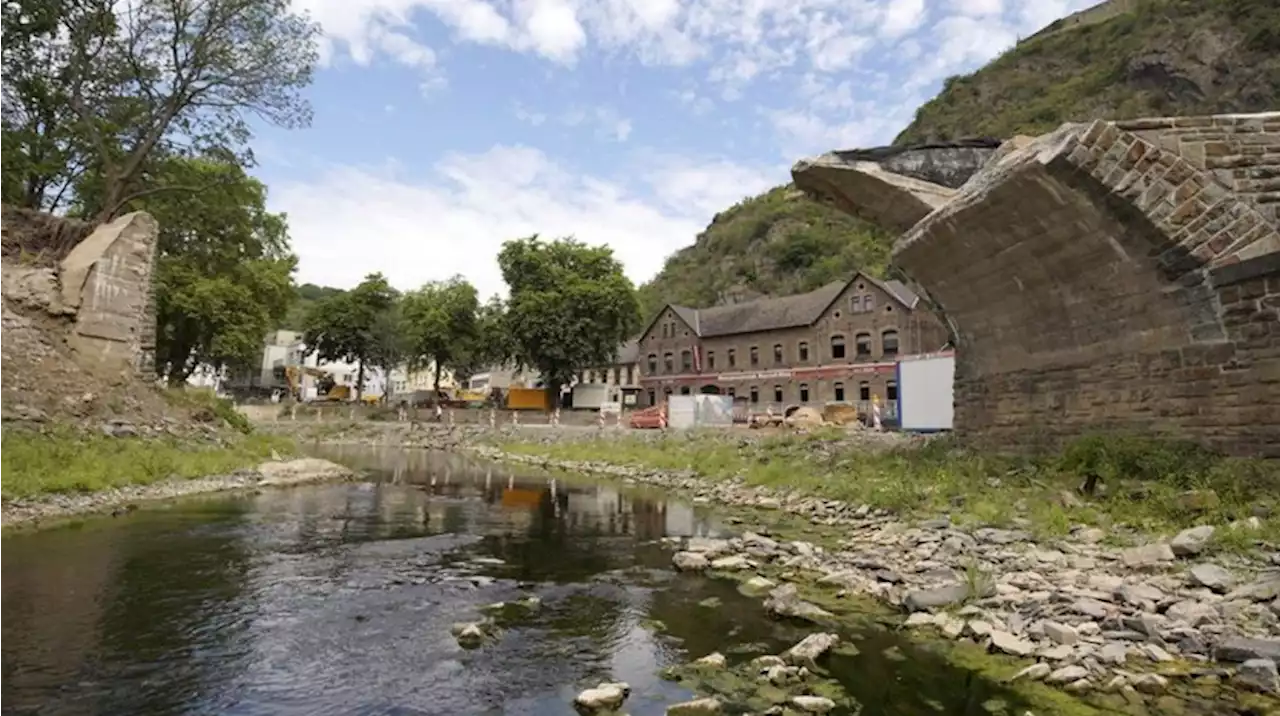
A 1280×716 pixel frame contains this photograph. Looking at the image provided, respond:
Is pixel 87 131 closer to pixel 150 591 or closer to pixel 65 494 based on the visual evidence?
pixel 65 494

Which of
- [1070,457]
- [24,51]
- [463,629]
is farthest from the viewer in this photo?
[24,51]

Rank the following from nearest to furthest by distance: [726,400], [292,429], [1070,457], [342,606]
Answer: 1. [342,606]
2. [1070,457]
3. [726,400]
4. [292,429]

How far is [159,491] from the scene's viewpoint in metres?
15.2

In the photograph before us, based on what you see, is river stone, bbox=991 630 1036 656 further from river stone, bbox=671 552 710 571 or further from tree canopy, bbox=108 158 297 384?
tree canopy, bbox=108 158 297 384

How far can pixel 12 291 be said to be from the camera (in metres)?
17.0

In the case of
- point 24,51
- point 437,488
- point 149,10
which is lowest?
point 437,488

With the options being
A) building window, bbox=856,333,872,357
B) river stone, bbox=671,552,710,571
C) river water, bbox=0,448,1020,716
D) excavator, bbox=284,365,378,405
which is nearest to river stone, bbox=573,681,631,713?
river water, bbox=0,448,1020,716

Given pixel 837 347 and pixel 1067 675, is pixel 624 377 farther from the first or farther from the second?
pixel 1067 675

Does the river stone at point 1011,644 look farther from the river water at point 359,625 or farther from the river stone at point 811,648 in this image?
the river stone at point 811,648

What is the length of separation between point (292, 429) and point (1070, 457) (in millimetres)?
47553

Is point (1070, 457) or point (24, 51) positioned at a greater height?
point (24, 51)

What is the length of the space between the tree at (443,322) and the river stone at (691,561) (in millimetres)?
50192

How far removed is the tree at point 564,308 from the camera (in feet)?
169

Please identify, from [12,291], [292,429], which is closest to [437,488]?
[12,291]
